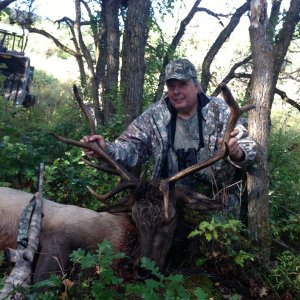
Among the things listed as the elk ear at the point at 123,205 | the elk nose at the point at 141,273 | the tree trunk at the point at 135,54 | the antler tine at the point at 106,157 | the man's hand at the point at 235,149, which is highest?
the tree trunk at the point at 135,54

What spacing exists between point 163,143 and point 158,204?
3.83 ft

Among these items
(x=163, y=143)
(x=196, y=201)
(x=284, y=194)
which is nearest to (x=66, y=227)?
(x=196, y=201)

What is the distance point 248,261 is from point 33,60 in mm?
30125

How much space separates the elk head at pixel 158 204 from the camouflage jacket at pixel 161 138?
1.91 ft

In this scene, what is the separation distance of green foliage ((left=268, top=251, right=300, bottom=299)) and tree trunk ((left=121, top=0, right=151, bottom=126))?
3234 millimetres

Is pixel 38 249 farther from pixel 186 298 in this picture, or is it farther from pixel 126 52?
pixel 126 52

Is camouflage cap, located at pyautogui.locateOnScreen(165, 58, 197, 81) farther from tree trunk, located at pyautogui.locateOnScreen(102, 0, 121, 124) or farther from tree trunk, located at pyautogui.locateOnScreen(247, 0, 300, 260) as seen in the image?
tree trunk, located at pyautogui.locateOnScreen(102, 0, 121, 124)

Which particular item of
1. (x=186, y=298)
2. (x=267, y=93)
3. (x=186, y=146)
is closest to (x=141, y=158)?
(x=186, y=146)

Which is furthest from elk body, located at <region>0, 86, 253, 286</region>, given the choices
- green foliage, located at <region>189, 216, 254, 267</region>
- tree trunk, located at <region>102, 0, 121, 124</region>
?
tree trunk, located at <region>102, 0, 121, 124</region>

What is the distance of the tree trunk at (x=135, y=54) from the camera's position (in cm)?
667

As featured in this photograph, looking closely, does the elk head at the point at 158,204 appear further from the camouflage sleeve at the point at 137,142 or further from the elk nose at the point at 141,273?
the camouflage sleeve at the point at 137,142

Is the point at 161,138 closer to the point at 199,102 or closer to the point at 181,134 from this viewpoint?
the point at 181,134

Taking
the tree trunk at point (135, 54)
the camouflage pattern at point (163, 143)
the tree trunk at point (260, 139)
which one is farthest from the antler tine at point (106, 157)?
the tree trunk at point (135, 54)

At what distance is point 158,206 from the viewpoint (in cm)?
418
